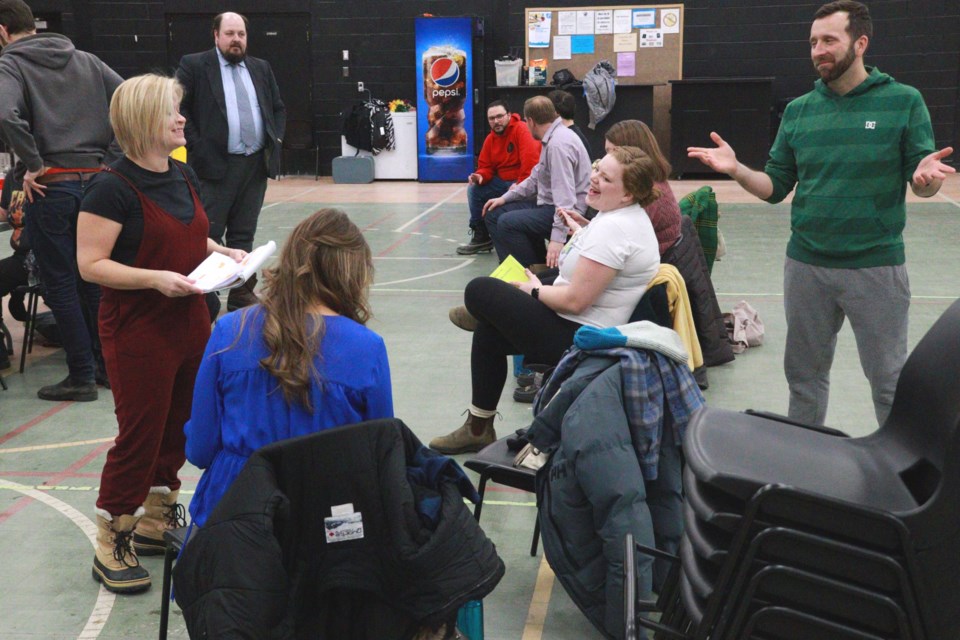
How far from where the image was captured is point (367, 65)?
604 inches

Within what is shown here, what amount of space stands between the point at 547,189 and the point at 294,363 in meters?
4.07

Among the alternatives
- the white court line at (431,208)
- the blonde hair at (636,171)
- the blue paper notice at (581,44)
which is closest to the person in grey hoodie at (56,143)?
the blonde hair at (636,171)

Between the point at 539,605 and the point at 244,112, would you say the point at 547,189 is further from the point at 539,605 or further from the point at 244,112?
the point at 539,605

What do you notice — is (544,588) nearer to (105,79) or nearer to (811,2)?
(105,79)

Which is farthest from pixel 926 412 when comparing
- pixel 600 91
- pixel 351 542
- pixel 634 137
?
pixel 600 91

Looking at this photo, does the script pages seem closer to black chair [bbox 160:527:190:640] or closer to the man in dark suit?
black chair [bbox 160:527:190:640]

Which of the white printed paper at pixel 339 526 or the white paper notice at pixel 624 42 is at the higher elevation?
the white paper notice at pixel 624 42

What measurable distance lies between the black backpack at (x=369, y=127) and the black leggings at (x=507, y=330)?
11246mm

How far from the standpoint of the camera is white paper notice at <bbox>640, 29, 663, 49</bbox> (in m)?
14.7

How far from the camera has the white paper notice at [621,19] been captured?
47.9ft

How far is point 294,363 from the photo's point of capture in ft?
7.04

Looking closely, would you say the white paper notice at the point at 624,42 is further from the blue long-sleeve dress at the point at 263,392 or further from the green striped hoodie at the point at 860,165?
the blue long-sleeve dress at the point at 263,392

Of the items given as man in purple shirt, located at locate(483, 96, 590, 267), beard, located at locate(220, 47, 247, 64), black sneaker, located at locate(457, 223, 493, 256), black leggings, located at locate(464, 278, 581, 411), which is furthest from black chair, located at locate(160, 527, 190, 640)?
black sneaker, located at locate(457, 223, 493, 256)

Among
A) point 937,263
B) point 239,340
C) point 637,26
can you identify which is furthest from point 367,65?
point 239,340
